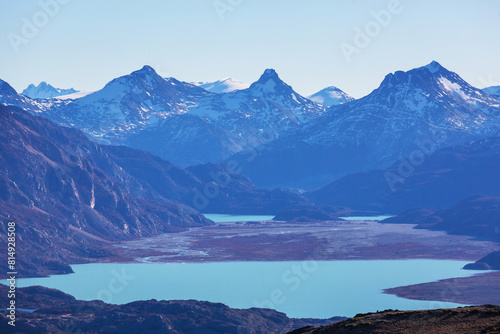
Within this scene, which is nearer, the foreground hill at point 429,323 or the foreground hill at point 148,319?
the foreground hill at point 429,323

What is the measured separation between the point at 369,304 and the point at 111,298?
54.2 metres

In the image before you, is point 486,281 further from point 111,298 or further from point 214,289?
point 111,298

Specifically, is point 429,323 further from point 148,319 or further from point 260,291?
point 260,291

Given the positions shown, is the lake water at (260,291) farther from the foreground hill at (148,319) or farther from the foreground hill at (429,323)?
the foreground hill at (429,323)

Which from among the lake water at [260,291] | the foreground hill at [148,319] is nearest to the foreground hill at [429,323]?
the foreground hill at [148,319]

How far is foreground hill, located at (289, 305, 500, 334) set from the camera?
55.9 meters

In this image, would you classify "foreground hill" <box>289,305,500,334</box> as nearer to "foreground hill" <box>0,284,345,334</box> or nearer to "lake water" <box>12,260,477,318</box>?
"foreground hill" <box>0,284,345,334</box>

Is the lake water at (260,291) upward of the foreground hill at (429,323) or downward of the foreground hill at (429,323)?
upward

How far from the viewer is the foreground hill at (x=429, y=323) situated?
55.9 metres

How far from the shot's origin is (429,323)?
58.2 m

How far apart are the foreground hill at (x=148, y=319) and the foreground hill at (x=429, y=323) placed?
70615mm

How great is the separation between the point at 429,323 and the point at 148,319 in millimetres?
79815

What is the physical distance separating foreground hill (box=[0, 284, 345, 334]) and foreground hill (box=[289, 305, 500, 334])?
232 ft

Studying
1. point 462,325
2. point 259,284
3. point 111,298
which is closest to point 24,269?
point 111,298
